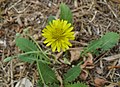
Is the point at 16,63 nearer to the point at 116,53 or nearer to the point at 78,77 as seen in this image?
the point at 78,77

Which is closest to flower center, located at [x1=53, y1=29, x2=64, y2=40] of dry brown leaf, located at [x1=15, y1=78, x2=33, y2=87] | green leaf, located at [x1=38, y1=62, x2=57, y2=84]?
green leaf, located at [x1=38, y1=62, x2=57, y2=84]

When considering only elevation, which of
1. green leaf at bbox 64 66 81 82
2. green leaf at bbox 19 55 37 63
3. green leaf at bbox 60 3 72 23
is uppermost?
green leaf at bbox 60 3 72 23

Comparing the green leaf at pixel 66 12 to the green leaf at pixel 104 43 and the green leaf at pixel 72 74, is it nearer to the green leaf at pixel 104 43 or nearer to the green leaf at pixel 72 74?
the green leaf at pixel 104 43

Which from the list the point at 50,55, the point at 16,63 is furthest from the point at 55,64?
the point at 16,63

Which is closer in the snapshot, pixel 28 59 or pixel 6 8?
pixel 28 59

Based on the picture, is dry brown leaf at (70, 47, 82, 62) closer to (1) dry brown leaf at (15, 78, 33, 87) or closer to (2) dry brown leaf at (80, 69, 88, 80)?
(2) dry brown leaf at (80, 69, 88, 80)

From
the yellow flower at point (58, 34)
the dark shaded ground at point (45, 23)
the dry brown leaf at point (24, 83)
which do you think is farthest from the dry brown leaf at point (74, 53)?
the dry brown leaf at point (24, 83)
